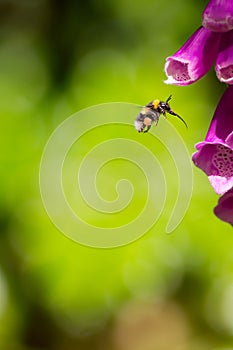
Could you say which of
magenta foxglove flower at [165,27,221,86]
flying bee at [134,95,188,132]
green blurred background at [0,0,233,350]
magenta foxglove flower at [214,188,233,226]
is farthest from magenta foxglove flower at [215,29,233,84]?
green blurred background at [0,0,233,350]

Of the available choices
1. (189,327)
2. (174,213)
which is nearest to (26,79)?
(174,213)

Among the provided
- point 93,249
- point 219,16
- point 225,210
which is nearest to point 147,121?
point 225,210

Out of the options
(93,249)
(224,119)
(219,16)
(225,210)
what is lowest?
(93,249)

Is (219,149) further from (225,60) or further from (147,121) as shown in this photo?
(147,121)

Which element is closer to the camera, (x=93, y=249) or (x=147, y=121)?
(x=147, y=121)

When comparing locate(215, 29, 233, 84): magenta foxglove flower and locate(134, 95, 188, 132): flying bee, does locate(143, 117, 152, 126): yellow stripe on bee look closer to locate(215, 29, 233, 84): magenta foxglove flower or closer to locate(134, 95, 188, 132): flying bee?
locate(134, 95, 188, 132): flying bee

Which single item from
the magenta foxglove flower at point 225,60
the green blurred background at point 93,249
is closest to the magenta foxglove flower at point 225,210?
the magenta foxglove flower at point 225,60
